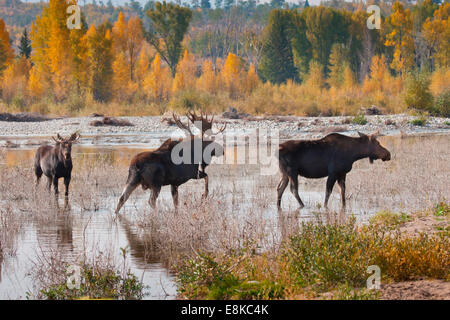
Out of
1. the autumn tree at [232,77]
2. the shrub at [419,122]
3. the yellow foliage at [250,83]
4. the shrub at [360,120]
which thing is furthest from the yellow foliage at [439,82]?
the autumn tree at [232,77]

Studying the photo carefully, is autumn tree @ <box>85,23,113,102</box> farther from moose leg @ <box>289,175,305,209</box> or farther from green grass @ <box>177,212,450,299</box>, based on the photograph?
green grass @ <box>177,212,450,299</box>

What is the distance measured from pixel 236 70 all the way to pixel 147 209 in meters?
45.1

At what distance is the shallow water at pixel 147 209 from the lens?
8953mm

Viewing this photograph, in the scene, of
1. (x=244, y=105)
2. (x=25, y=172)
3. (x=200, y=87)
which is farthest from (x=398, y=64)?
(x=25, y=172)

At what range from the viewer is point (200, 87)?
54531 mm

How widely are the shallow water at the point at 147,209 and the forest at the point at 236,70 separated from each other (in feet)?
73.1

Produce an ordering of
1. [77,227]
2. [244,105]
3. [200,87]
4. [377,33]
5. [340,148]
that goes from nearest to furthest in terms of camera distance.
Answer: [77,227], [340,148], [244,105], [200,87], [377,33]

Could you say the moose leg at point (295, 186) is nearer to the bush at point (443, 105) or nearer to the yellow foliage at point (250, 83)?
the bush at point (443, 105)

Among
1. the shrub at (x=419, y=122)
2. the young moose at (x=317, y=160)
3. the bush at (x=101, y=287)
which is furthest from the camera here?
the shrub at (x=419, y=122)

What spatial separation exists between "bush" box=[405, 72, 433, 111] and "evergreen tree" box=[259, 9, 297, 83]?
111 ft

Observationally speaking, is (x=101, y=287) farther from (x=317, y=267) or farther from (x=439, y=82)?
(x=439, y=82)

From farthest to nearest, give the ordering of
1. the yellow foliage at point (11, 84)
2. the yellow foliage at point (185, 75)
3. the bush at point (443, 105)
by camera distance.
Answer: the yellow foliage at point (185, 75), the yellow foliage at point (11, 84), the bush at point (443, 105)
